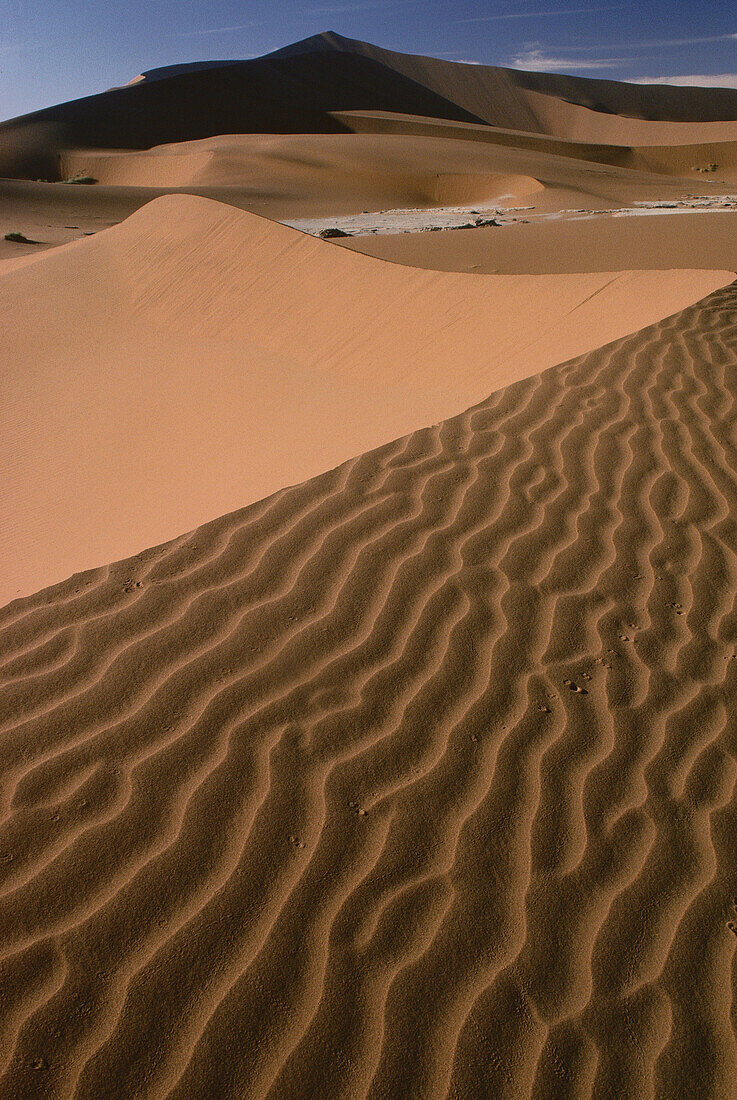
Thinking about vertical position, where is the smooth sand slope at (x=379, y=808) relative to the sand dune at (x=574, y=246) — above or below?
below

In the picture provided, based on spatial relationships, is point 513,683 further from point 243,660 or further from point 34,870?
point 34,870

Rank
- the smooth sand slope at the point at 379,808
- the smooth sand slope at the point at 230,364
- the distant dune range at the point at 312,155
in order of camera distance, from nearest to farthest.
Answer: the smooth sand slope at the point at 379,808 < the smooth sand slope at the point at 230,364 < the distant dune range at the point at 312,155

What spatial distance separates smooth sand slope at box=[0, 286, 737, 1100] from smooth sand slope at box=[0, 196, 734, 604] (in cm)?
178

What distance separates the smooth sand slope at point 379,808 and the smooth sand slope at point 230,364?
1.78m

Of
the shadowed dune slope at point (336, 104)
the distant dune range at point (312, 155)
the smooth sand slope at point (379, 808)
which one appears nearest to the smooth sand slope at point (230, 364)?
the smooth sand slope at point (379, 808)

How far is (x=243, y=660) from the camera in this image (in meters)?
2.87

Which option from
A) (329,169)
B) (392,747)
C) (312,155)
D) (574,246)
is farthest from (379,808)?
(312,155)

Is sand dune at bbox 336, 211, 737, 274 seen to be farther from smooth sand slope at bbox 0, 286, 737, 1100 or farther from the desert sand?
smooth sand slope at bbox 0, 286, 737, 1100

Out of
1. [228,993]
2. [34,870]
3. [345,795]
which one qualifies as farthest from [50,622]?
[228,993]

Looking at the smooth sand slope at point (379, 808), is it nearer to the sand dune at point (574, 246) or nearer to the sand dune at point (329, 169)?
the sand dune at point (574, 246)

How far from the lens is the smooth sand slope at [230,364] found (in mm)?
5465

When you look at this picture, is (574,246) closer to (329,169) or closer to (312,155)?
(329,169)

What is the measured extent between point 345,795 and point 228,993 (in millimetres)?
663

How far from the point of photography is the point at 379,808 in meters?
2.42
